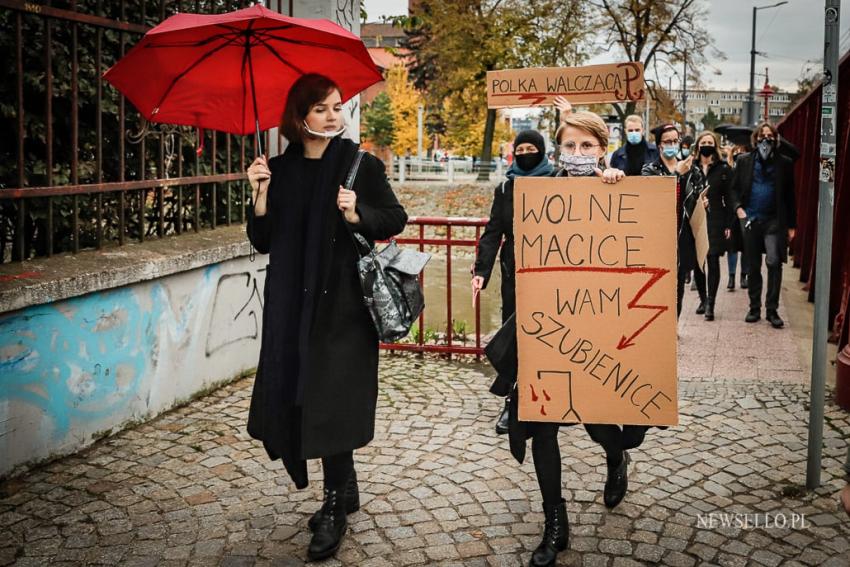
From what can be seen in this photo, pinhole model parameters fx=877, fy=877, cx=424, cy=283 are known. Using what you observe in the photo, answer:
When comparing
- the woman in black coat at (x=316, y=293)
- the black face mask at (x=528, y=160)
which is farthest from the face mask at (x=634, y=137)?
the woman in black coat at (x=316, y=293)

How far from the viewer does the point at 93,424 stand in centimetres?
517

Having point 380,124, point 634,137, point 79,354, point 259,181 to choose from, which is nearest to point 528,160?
point 259,181

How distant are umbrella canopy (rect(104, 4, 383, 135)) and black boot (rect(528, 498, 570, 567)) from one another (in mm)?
2137

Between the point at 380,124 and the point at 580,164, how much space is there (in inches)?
2410

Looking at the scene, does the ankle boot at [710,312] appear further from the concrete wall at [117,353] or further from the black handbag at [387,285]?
the black handbag at [387,285]

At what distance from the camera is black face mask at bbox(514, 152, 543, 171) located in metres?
5.01

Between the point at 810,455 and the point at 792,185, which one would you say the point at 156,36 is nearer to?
the point at 810,455

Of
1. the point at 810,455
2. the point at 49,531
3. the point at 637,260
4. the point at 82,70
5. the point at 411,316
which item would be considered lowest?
the point at 49,531

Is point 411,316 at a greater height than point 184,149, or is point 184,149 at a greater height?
point 184,149

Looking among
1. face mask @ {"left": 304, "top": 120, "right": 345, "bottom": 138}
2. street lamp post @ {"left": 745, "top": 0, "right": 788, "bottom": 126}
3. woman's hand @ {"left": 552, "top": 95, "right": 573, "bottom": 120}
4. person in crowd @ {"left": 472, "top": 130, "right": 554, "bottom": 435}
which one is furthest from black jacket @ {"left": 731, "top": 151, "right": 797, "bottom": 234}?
street lamp post @ {"left": 745, "top": 0, "right": 788, "bottom": 126}

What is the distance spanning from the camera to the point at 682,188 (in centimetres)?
752

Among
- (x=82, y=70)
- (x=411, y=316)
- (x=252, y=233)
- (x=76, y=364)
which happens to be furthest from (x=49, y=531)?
(x=82, y=70)

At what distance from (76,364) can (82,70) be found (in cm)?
185

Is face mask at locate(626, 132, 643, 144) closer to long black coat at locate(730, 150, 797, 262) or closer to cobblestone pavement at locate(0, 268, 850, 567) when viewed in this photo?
long black coat at locate(730, 150, 797, 262)
